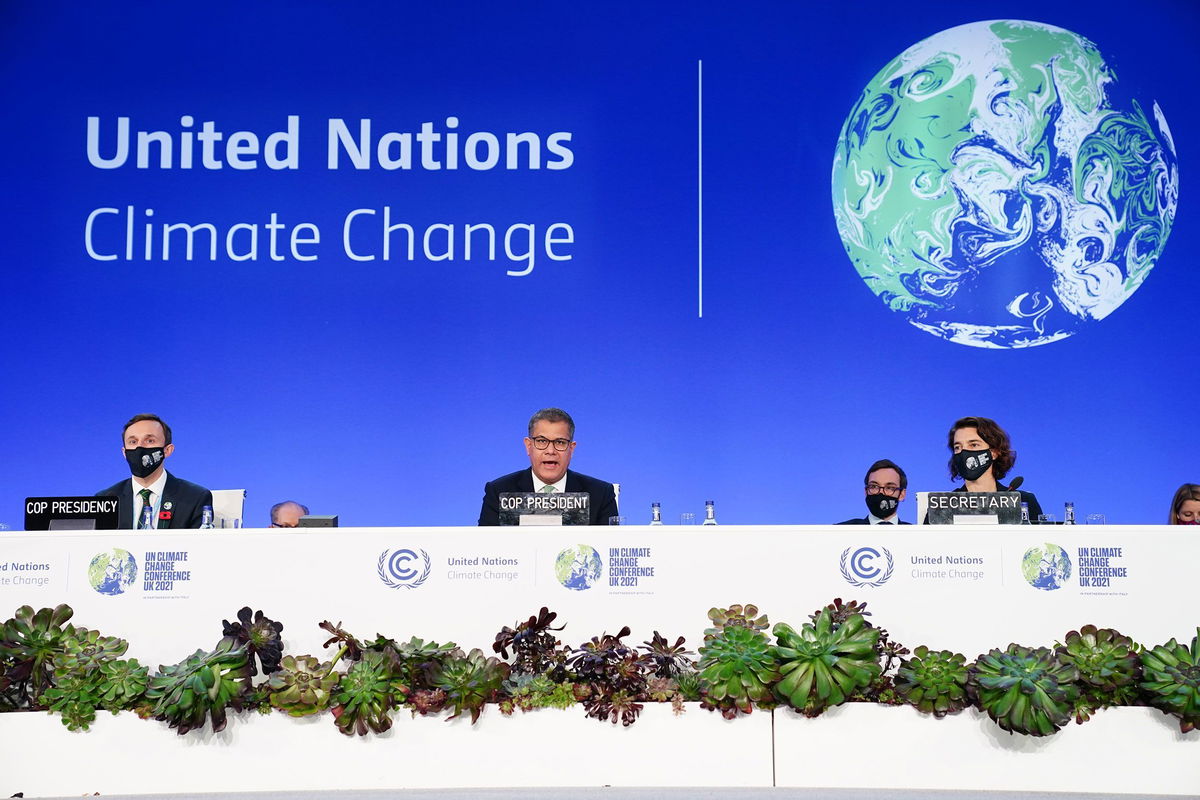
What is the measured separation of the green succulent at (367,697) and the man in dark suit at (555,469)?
3.97ft

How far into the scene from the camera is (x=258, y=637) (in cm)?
341

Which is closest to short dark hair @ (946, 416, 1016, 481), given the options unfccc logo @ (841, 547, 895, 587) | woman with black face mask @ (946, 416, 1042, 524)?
woman with black face mask @ (946, 416, 1042, 524)

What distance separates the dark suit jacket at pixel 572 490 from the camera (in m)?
4.52

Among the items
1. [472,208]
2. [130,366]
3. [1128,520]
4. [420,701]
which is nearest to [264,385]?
[130,366]

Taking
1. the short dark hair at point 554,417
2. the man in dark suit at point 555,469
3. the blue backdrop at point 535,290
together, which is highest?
the blue backdrop at point 535,290

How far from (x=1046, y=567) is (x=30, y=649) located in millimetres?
2903

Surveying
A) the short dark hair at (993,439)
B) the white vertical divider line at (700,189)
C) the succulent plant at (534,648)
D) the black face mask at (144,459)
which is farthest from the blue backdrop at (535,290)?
the succulent plant at (534,648)

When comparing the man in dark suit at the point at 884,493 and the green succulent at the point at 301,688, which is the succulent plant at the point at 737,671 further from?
the man in dark suit at the point at 884,493

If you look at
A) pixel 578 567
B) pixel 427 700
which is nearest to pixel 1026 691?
pixel 578 567

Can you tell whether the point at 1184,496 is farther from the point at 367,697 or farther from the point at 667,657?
the point at 367,697

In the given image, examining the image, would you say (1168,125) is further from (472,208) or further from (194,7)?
(194,7)

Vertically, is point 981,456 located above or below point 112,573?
above

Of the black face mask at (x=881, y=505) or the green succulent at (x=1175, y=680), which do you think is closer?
the green succulent at (x=1175, y=680)

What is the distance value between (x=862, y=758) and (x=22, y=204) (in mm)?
5062
